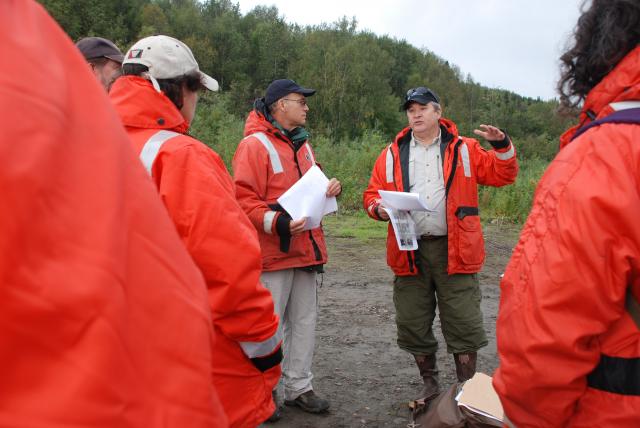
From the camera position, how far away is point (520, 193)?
12.3 m

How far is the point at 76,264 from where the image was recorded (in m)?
0.74

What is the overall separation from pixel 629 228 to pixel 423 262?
2.82m

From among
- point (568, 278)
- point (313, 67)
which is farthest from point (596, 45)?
point (313, 67)

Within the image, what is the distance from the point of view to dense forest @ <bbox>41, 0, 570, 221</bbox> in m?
32.4

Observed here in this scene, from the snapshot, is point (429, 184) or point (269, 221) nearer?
point (269, 221)

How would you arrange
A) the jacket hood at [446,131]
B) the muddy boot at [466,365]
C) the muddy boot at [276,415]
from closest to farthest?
the muddy boot at [276,415]
the muddy boot at [466,365]
the jacket hood at [446,131]

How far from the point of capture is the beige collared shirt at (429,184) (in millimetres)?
4223

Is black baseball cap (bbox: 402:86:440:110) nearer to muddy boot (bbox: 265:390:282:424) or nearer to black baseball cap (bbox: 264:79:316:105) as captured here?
black baseball cap (bbox: 264:79:316:105)

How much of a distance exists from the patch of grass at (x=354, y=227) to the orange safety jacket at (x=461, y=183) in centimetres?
576

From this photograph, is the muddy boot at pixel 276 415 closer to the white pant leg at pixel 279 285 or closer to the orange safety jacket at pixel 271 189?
the white pant leg at pixel 279 285

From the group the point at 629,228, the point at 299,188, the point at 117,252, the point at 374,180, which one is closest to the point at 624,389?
the point at 629,228

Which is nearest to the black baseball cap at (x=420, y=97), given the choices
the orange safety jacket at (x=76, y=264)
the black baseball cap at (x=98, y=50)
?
the black baseball cap at (x=98, y=50)

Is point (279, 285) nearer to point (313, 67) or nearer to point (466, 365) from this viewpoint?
point (466, 365)

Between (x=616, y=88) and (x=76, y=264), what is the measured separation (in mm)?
1567
